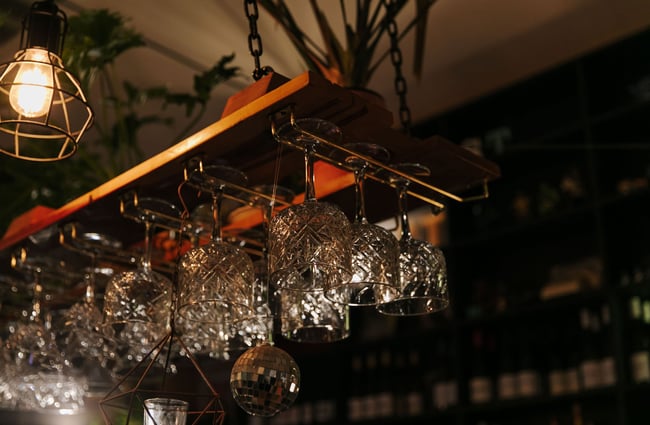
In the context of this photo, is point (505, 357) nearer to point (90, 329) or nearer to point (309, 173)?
Result: point (90, 329)

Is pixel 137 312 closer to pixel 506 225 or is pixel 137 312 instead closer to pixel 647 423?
pixel 647 423

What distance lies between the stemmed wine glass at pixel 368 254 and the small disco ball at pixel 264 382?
16 cm

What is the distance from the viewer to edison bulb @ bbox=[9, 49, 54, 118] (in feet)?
5.05

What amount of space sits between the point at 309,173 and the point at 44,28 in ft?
1.91

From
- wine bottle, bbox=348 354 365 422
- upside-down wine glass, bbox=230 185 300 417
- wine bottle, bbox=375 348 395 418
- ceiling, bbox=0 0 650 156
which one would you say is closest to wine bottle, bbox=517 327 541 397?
wine bottle, bbox=375 348 395 418

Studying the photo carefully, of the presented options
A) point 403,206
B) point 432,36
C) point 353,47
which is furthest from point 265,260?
point 432,36

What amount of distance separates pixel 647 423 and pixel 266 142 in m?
2.19

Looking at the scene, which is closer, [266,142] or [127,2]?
[266,142]

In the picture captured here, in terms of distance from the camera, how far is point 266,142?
152 cm

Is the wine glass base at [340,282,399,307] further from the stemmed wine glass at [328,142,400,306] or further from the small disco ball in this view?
the small disco ball

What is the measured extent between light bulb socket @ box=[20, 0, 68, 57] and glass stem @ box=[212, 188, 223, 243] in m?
Answer: 0.39

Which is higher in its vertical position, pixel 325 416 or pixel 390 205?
pixel 390 205

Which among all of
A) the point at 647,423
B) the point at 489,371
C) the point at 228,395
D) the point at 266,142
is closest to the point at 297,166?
the point at 266,142

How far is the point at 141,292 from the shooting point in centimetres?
164
